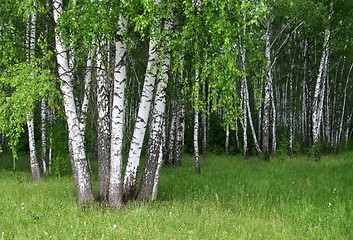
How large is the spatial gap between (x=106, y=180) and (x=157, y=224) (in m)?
1.87

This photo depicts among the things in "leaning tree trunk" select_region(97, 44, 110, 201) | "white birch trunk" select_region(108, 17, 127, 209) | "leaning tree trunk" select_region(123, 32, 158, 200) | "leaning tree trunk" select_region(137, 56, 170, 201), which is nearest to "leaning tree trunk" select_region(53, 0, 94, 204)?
"leaning tree trunk" select_region(97, 44, 110, 201)

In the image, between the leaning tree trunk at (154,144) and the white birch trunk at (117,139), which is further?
the leaning tree trunk at (154,144)

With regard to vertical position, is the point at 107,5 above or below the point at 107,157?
above

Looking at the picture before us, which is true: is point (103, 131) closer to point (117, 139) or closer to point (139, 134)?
point (117, 139)

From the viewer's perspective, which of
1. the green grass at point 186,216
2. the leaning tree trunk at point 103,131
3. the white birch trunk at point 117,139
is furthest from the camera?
the leaning tree trunk at point 103,131

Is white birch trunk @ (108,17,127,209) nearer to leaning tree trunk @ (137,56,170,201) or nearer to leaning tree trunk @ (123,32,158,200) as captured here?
leaning tree trunk @ (123,32,158,200)

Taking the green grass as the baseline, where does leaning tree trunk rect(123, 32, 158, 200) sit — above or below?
above

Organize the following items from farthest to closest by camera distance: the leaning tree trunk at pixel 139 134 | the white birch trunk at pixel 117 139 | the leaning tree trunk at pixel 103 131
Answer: the leaning tree trunk at pixel 103 131, the leaning tree trunk at pixel 139 134, the white birch trunk at pixel 117 139

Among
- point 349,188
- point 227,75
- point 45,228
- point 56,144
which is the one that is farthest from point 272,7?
point 45,228

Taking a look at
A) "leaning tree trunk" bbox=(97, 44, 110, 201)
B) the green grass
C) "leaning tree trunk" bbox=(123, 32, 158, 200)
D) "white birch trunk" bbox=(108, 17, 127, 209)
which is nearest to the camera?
the green grass

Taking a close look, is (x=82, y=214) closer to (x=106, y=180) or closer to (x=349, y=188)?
(x=106, y=180)

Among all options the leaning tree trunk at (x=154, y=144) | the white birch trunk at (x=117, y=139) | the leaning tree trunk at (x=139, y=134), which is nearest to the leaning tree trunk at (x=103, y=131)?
the white birch trunk at (x=117, y=139)

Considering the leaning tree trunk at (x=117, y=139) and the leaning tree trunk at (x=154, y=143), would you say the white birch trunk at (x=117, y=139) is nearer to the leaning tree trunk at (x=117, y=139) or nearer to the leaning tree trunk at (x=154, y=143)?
the leaning tree trunk at (x=117, y=139)

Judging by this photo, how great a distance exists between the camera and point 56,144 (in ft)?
33.0
